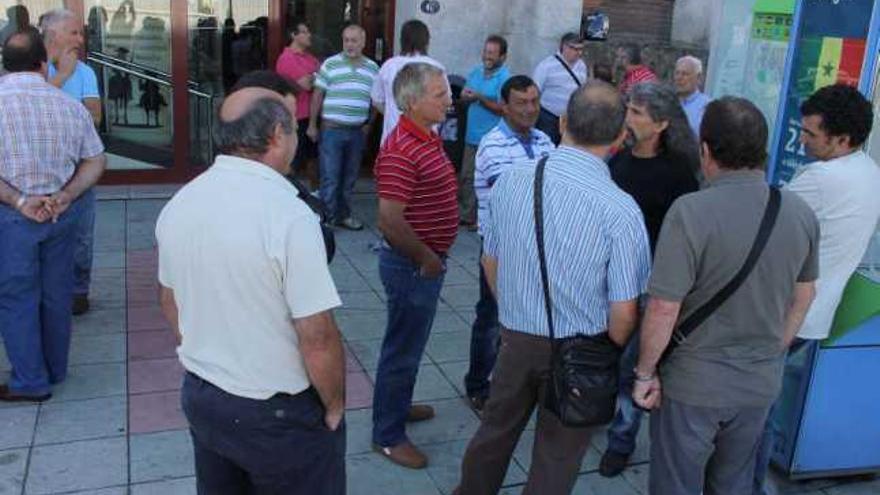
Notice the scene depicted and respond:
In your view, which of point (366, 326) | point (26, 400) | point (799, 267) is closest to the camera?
point (799, 267)

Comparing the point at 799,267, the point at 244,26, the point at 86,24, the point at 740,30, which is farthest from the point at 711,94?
the point at 86,24

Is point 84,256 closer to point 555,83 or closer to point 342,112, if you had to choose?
point 342,112

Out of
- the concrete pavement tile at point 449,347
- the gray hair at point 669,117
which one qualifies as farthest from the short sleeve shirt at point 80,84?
the gray hair at point 669,117

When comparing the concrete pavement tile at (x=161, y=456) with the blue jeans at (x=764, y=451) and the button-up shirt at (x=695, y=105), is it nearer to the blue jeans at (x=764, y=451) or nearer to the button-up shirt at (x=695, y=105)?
the blue jeans at (x=764, y=451)

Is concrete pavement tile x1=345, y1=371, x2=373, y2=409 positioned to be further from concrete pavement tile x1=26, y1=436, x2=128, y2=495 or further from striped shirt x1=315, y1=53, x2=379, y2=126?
striped shirt x1=315, y1=53, x2=379, y2=126

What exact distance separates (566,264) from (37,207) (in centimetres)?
258

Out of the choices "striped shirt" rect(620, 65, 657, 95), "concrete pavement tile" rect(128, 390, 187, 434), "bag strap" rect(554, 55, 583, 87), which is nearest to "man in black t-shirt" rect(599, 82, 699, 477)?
"concrete pavement tile" rect(128, 390, 187, 434)

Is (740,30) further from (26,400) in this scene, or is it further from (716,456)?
(26,400)

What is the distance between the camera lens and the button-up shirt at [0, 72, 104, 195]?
3617 millimetres

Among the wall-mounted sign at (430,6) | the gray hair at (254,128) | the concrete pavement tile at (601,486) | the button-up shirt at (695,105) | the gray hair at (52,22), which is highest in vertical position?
the wall-mounted sign at (430,6)

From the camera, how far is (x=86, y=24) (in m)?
7.59

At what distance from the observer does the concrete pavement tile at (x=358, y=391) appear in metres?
4.11

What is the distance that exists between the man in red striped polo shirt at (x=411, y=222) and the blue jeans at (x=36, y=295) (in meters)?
1.71

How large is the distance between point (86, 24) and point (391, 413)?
5828 millimetres
